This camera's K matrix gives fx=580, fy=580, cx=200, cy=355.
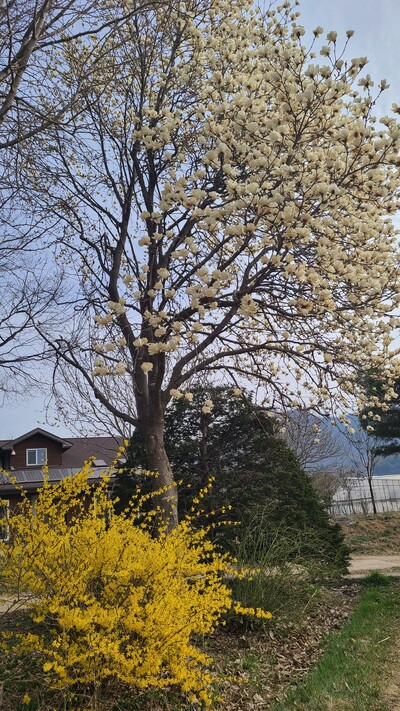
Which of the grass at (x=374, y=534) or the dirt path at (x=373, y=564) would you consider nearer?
the dirt path at (x=373, y=564)

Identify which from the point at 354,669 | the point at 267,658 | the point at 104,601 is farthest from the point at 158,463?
the point at 354,669

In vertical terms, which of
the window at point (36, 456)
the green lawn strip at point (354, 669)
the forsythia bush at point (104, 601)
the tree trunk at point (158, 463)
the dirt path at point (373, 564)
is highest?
the window at point (36, 456)

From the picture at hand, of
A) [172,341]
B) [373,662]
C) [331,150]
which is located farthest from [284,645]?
[331,150]

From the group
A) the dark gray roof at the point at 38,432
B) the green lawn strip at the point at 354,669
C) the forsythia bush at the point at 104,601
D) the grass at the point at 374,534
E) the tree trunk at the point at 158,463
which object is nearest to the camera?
the forsythia bush at the point at 104,601

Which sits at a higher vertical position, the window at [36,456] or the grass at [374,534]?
the window at [36,456]

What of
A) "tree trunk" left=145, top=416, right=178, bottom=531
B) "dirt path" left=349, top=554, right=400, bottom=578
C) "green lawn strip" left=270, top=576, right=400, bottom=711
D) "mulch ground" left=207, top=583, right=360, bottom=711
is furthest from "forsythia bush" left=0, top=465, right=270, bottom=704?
"dirt path" left=349, top=554, right=400, bottom=578

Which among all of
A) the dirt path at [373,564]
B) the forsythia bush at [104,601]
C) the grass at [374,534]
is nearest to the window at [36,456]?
the grass at [374,534]

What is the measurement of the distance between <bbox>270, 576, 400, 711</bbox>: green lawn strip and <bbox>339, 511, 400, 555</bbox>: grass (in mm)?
7736

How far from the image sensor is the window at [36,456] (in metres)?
25.6

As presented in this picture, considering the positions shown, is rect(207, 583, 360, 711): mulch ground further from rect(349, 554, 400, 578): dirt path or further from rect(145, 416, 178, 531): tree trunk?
rect(349, 554, 400, 578): dirt path

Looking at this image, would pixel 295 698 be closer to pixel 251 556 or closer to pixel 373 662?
pixel 373 662

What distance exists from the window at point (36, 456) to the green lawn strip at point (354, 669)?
21226 millimetres

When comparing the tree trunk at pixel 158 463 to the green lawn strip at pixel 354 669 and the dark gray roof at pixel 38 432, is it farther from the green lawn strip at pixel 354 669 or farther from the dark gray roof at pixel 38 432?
the dark gray roof at pixel 38 432

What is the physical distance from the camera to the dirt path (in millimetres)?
9740
